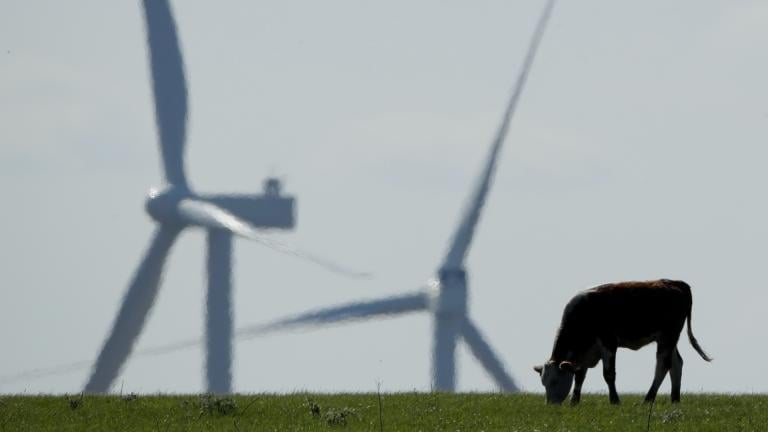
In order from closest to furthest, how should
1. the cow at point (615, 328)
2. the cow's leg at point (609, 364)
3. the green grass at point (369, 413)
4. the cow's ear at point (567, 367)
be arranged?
1. the green grass at point (369, 413)
2. the cow's ear at point (567, 367)
3. the cow's leg at point (609, 364)
4. the cow at point (615, 328)

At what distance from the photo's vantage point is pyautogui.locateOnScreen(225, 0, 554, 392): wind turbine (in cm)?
7738

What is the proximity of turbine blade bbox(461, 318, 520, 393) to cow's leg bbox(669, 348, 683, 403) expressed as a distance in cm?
4835

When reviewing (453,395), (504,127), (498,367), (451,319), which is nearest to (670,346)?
(453,395)

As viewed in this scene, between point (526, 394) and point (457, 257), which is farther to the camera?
point (457, 257)

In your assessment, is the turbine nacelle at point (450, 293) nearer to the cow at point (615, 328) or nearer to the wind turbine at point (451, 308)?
the wind turbine at point (451, 308)

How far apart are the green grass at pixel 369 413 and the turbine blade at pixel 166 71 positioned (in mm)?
50304

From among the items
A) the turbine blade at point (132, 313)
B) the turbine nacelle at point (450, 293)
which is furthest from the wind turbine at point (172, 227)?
the turbine nacelle at point (450, 293)

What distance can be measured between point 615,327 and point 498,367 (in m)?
51.1

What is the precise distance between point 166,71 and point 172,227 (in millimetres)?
7612

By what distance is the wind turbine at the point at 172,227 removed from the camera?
83.8m

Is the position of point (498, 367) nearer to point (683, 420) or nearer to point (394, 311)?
point (394, 311)

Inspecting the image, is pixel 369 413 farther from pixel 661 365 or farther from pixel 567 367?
pixel 661 365

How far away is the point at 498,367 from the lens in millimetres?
84312

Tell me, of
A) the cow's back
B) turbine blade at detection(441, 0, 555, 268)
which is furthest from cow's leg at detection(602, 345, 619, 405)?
turbine blade at detection(441, 0, 555, 268)
